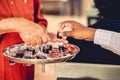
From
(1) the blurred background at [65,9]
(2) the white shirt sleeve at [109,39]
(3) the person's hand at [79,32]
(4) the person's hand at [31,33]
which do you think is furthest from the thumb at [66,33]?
(1) the blurred background at [65,9]

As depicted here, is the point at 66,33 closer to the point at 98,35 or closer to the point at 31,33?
the point at 98,35

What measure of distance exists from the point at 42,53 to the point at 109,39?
0.38 meters

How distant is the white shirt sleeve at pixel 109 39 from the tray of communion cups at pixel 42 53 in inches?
5.7

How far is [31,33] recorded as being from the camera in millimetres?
1438

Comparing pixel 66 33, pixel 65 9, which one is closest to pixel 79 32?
pixel 66 33

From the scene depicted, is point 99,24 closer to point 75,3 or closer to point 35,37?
point 35,37

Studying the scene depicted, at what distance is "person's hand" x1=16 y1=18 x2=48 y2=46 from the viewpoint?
144 centimetres

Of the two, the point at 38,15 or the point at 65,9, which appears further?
the point at 65,9

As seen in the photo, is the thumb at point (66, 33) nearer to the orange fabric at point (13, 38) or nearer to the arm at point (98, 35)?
the arm at point (98, 35)

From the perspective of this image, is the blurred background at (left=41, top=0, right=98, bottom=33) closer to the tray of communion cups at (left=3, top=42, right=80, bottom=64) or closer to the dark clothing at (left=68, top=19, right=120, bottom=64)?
the dark clothing at (left=68, top=19, right=120, bottom=64)

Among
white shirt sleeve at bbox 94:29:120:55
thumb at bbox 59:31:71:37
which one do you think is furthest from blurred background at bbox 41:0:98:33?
white shirt sleeve at bbox 94:29:120:55

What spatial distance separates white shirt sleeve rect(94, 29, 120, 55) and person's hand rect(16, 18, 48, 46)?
36cm

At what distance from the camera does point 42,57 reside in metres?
1.48

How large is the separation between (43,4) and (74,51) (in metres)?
7.60
